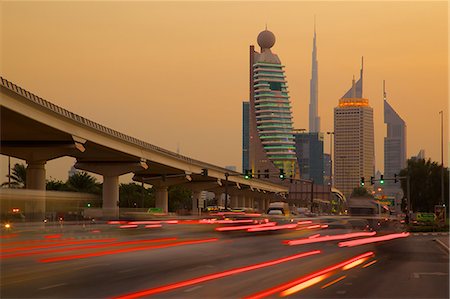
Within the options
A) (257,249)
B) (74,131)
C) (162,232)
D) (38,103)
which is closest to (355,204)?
(74,131)

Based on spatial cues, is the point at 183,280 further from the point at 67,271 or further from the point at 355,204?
the point at 355,204

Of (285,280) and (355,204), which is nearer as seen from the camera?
(285,280)

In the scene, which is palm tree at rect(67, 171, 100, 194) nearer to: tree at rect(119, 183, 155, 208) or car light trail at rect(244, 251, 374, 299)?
tree at rect(119, 183, 155, 208)

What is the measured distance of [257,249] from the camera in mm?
35500

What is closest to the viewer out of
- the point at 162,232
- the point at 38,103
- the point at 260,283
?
the point at 260,283

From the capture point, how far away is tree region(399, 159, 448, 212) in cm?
10944

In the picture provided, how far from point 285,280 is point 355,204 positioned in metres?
72.1

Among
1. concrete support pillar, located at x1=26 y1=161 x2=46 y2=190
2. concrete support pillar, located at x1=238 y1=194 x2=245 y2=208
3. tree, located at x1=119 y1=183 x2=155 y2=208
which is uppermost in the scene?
concrete support pillar, located at x1=26 y1=161 x2=46 y2=190

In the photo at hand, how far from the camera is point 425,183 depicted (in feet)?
362

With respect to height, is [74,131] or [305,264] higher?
[74,131]

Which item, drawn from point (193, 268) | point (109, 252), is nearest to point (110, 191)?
point (109, 252)

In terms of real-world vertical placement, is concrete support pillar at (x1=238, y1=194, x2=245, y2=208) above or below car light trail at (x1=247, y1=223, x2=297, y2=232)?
below

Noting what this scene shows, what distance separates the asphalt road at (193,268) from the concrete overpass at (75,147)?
275 cm

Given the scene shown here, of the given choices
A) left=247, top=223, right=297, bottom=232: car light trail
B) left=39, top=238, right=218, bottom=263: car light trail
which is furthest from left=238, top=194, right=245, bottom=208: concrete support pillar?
left=39, top=238, right=218, bottom=263: car light trail
